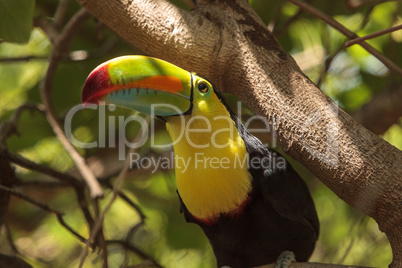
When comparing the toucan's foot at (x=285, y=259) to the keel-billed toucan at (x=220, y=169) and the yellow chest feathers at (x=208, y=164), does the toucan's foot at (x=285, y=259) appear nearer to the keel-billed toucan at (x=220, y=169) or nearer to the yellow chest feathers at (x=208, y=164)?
the keel-billed toucan at (x=220, y=169)

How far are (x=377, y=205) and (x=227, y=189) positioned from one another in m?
0.63

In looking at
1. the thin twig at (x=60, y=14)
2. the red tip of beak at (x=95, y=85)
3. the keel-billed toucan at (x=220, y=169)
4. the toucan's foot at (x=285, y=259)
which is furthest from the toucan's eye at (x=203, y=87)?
the thin twig at (x=60, y=14)

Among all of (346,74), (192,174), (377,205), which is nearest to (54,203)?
(192,174)

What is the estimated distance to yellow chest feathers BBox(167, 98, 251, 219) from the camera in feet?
7.00

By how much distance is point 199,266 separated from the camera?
11.1 ft

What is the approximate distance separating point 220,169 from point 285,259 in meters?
0.48

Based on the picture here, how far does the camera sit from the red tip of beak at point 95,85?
1.93m

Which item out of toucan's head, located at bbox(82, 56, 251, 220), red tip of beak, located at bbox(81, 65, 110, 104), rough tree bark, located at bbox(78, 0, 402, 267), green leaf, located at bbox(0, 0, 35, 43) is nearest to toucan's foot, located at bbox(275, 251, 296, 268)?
toucan's head, located at bbox(82, 56, 251, 220)

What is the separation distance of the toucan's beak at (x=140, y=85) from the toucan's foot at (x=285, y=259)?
2.47 ft

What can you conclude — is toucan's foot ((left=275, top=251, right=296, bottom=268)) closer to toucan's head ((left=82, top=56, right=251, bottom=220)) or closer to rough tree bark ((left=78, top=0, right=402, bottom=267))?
toucan's head ((left=82, top=56, right=251, bottom=220))

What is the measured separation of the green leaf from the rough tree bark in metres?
0.41

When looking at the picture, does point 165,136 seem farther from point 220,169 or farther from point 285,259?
point 285,259

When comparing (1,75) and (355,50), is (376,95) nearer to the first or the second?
(355,50)

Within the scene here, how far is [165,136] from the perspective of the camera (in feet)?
11.4
